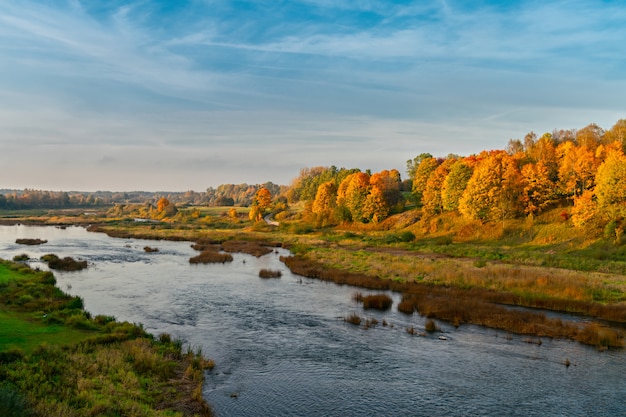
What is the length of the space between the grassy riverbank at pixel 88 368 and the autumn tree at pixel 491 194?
71.2 m

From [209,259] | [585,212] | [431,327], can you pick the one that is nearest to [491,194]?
[585,212]

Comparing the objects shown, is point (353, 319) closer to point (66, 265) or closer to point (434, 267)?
point (434, 267)

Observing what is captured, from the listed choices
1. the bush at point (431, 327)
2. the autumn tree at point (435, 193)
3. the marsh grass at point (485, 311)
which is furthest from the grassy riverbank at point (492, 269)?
the autumn tree at point (435, 193)

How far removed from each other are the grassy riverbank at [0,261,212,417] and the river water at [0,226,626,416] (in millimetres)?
1628

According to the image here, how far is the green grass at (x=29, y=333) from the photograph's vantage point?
19.9 meters

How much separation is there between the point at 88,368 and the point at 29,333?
21.6 ft

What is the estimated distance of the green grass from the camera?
1994cm

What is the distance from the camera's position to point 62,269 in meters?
50.2

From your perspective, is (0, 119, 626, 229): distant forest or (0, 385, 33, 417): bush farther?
(0, 119, 626, 229): distant forest

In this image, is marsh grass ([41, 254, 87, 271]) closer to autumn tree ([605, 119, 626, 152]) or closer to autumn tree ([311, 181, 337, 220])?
autumn tree ([311, 181, 337, 220])

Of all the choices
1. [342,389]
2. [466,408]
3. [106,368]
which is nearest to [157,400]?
[106,368]

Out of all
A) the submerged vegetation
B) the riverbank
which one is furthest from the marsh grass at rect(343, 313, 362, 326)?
the riverbank

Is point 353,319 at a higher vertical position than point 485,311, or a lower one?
lower

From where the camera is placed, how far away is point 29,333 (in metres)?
22.0
